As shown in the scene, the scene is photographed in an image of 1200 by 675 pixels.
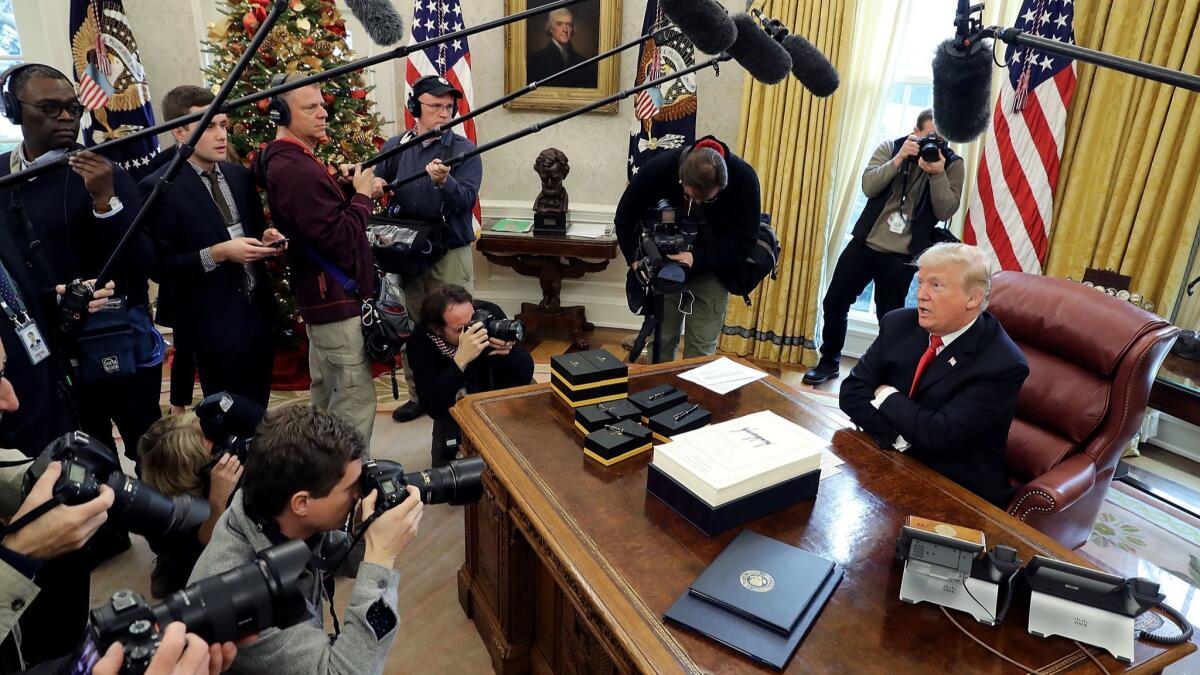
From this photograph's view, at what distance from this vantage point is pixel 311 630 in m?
1.36

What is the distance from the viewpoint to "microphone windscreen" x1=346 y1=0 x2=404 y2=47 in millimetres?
1317

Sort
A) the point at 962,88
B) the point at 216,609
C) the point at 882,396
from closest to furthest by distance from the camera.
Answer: the point at 216,609 < the point at 962,88 < the point at 882,396

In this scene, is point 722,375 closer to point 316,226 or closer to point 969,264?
point 969,264

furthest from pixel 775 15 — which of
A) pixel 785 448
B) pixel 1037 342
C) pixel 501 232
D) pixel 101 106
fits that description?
pixel 101 106

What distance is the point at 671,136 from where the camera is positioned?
454cm

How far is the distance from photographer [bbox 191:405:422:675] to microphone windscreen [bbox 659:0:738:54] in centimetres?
110

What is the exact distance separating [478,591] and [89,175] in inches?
68.8

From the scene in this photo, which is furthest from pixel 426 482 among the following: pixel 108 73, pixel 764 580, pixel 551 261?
pixel 108 73

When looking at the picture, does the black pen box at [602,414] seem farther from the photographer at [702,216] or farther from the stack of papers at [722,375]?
the photographer at [702,216]

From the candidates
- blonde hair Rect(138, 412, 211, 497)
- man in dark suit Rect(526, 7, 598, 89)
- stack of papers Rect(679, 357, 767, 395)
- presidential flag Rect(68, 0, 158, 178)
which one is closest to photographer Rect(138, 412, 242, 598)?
blonde hair Rect(138, 412, 211, 497)

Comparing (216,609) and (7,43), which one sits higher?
(7,43)

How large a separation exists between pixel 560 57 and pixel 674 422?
11.6ft

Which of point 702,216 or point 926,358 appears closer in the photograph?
point 926,358

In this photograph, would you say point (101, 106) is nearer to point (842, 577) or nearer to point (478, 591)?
point (478, 591)
